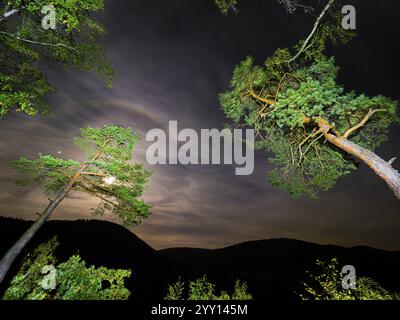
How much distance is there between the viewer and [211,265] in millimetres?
136750

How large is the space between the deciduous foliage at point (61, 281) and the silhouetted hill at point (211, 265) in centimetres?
5764

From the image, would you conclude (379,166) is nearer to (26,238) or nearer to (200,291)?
(200,291)

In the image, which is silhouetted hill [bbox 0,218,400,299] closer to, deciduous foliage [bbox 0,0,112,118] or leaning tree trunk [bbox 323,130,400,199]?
deciduous foliage [bbox 0,0,112,118]

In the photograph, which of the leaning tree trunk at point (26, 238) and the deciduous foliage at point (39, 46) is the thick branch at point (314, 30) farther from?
the leaning tree trunk at point (26, 238)

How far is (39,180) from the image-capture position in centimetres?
1089

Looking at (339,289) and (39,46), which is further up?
(39,46)

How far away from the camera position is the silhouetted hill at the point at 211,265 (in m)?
78.9

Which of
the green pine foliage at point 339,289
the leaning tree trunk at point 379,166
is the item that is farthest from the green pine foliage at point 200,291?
the leaning tree trunk at point 379,166

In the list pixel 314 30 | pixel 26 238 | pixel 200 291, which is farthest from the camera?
pixel 26 238

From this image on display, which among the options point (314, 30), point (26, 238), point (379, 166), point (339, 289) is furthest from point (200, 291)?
point (314, 30)

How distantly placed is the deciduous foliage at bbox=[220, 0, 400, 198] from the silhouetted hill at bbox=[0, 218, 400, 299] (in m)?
62.5

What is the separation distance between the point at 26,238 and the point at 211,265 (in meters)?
143
